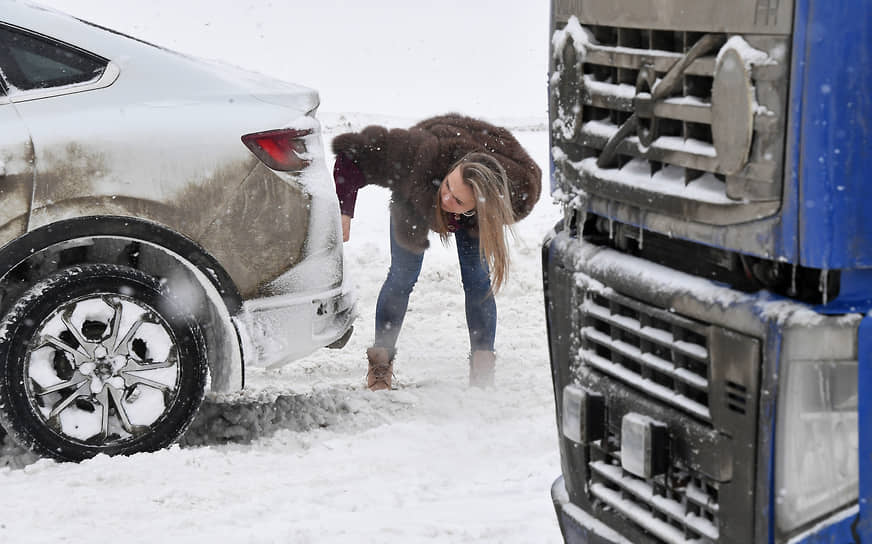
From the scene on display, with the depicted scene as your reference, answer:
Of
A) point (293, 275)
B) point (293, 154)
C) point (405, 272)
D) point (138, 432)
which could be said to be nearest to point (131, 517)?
point (138, 432)

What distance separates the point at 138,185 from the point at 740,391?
272 centimetres

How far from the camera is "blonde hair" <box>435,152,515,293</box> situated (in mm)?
4746

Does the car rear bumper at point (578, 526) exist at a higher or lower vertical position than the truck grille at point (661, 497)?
lower

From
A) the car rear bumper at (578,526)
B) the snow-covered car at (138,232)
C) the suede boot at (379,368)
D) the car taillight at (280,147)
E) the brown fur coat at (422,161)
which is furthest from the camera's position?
the suede boot at (379,368)

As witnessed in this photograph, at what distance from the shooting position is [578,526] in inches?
107

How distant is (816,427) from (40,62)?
3.27 meters

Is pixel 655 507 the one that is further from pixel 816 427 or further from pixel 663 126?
pixel 663 126

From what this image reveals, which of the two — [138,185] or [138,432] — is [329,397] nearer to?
[138,432]

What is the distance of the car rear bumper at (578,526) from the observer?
261 cm

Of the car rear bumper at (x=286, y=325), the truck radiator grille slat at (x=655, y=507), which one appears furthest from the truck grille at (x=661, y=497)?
the car rear bumper at (x=286, y=325)

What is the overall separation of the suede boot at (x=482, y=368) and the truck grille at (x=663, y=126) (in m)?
2.72

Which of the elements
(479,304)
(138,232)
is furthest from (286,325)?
(479,304)

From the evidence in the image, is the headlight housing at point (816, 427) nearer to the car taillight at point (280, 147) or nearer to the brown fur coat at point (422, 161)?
the car taillight at point (280, 147)

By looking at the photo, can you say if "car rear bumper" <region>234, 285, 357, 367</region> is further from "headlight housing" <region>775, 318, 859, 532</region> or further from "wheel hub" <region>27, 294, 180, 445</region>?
"headlight housing" <region>775, 318, 859, 532</region>
